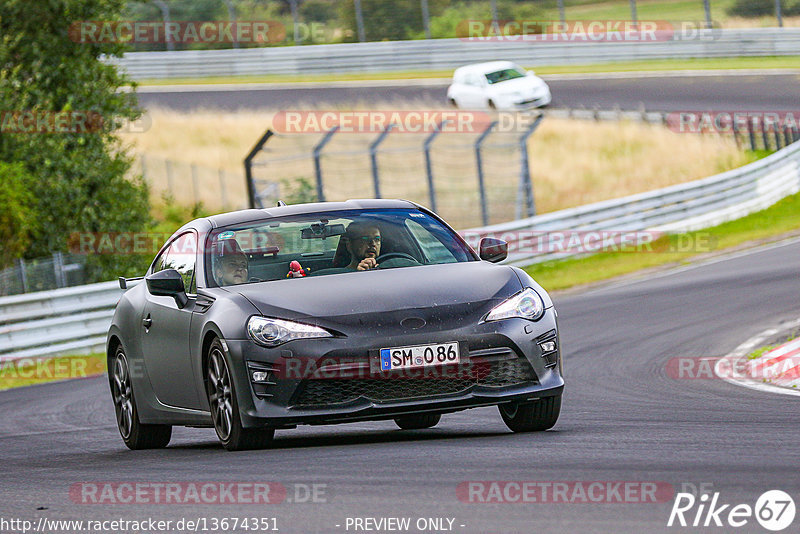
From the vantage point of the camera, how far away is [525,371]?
772 cm

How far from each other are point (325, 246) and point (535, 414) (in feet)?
5.64

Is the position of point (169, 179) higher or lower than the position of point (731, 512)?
lower

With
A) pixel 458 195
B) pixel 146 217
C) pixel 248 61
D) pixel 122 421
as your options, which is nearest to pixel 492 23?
pixel 248 61

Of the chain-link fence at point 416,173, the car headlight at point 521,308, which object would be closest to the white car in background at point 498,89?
the chain-link fence at point 416,173

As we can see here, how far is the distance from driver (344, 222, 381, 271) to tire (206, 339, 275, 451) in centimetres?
108

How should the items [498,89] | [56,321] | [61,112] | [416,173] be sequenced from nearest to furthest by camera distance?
1. [56,321]
2. [61,112]
3. [416,173]
4. [498,89]

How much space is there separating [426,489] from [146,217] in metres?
19.5

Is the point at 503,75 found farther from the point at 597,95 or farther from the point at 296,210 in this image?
the point at 296,210

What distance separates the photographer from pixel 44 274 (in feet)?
A: 68.2

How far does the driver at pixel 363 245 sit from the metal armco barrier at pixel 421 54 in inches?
1459

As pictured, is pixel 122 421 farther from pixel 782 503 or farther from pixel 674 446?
pixel 782 503

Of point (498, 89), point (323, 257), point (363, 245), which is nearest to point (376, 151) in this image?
point (323, 257)

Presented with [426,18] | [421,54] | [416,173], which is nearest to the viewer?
[416,173]

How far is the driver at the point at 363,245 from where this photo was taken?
27.7 ft
